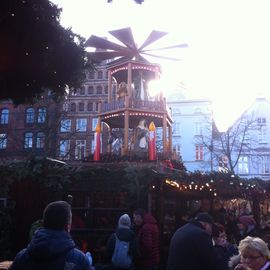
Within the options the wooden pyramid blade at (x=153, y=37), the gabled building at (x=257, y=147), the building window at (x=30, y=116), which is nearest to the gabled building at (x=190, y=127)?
the gabled building at (x=257, y=147)

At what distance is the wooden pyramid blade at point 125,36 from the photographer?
17442 millimetres

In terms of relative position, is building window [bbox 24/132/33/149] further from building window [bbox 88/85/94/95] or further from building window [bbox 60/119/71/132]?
building window [bbox 88/85/94/95]

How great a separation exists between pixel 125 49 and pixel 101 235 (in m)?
9.41

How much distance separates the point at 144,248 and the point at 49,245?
5401 mm

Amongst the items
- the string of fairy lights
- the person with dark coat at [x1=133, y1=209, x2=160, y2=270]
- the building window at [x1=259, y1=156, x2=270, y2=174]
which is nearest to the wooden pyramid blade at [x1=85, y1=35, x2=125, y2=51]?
the string of fairy lights

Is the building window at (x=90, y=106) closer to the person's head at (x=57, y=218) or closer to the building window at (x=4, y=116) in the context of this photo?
the building window at (x=4, y=116)

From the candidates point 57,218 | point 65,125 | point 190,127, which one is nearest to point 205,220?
point 57,218

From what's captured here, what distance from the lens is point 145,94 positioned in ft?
58.2

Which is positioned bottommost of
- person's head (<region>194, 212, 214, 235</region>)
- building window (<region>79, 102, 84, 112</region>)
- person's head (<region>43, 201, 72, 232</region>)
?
person's head (<region>194, 212, 214, 235</region>)

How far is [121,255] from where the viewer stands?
6926 mm

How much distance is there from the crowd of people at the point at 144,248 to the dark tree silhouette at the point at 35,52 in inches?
95.8

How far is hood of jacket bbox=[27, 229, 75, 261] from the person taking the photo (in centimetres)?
281

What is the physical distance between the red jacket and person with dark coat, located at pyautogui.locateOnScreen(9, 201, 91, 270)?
5241 mm

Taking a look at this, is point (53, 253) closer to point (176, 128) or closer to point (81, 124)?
point (176, 128)
